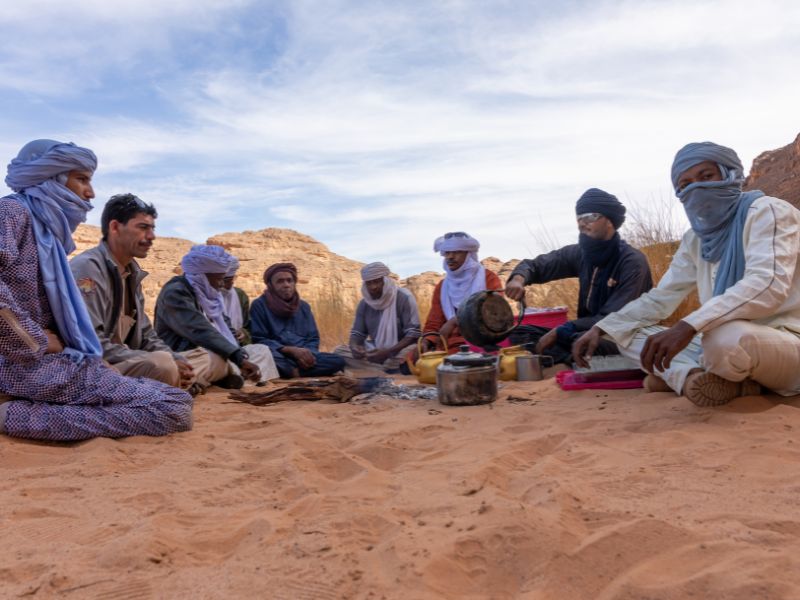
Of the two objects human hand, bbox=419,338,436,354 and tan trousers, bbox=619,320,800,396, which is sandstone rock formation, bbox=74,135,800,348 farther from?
tan trousers, bbox=619,320,800,396

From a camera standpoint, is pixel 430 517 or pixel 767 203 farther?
pixel 767 203

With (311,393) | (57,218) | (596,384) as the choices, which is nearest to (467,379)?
(596,384)

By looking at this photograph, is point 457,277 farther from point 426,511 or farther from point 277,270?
point 426,511

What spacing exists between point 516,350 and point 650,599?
4.18 meters

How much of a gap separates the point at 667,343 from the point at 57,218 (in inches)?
120

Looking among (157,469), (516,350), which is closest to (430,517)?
(157,469)

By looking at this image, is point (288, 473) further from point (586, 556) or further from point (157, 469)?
point (586, 556)

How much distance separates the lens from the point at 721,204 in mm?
3482

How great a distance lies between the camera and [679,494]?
7.23 ft

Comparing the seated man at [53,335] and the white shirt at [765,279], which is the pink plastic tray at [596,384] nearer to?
the white shirt at [765,279]

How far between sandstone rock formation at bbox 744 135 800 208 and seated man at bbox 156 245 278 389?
6424 millimetres

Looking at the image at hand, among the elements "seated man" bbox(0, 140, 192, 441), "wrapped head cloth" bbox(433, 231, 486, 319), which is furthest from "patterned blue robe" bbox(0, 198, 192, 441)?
"wrapped head cloth" bbox(433, 231, 486, 319)

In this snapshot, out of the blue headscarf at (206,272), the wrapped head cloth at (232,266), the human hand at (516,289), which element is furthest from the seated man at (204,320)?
the human hand at (516,289)

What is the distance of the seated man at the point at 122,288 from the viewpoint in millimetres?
4031
